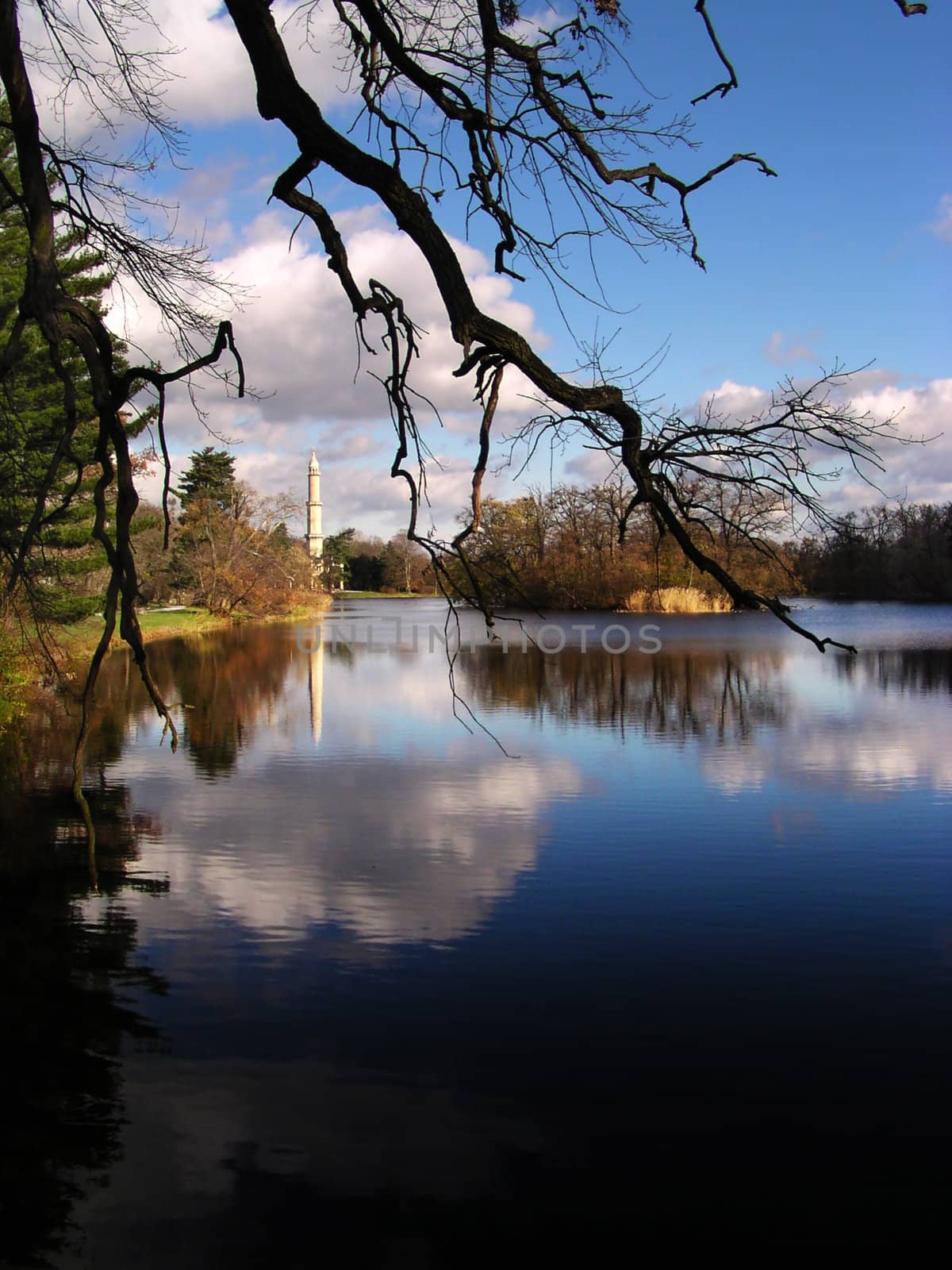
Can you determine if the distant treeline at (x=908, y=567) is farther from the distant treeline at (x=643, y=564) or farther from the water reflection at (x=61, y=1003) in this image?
the water reflection at (x=61, y=1003)

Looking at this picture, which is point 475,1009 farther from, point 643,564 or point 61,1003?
point 643,564

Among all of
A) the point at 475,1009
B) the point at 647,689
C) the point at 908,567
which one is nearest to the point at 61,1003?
the point at 475,1009

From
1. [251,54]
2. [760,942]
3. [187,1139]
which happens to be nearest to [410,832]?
[760,942]

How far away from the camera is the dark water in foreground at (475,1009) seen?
10.9ft

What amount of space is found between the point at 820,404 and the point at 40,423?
13469 mm

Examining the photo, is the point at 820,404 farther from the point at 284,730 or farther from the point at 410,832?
the point at 284,730

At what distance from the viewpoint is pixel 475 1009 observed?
470 centimetres

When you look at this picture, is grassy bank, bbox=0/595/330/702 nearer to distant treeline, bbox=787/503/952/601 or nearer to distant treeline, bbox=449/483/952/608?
distant treeline, bbox=449/483/952/608

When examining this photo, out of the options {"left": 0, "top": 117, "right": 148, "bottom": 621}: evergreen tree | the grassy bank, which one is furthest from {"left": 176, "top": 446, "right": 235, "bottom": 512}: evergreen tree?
{"left": 0, "top": 117, "right": 148, "bottom": 621}: evergreen tree

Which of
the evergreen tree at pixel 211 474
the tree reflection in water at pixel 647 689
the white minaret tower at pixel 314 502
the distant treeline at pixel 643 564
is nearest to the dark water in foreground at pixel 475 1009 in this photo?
the tree reflection in water at pixel 647 689

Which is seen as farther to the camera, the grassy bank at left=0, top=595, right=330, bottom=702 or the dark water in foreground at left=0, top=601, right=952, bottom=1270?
the grassy bank at left=0, top=595, right=330, bottom=702

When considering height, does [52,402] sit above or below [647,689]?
above

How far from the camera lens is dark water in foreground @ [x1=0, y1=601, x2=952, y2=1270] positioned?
332cm

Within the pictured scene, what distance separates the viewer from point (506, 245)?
359 cm
